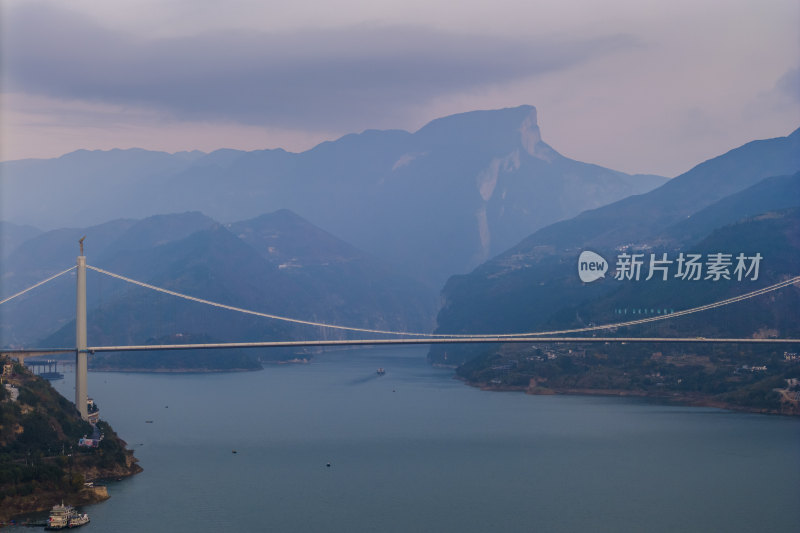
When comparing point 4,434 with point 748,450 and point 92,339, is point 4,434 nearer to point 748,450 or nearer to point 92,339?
point 748,450

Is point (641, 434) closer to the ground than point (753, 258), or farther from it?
closer to the ground

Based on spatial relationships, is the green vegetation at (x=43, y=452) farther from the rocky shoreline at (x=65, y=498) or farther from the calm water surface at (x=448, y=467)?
Result: the calm water surface at (x=448, y=467)

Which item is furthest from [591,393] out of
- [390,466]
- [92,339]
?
[92,339]

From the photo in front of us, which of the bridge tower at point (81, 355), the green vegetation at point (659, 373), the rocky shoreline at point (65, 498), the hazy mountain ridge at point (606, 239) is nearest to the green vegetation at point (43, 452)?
the rocky shoreline at point (65, 498)

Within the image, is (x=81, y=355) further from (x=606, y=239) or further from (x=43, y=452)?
(x=606, y=239)

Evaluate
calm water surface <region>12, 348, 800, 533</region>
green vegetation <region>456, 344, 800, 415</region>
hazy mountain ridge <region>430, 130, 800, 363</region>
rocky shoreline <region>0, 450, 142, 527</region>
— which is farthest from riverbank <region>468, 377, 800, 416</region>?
rocky shoreline <region>0, 450, 142, 527</region>
